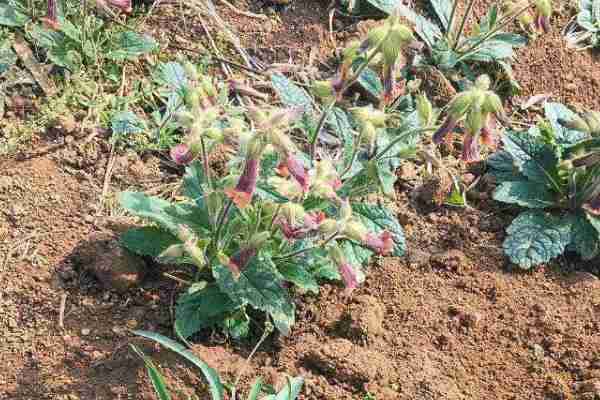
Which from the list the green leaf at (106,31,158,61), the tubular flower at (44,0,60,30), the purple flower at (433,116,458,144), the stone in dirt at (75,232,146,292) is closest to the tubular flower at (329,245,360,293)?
the purple flower at (433,116,458,144)

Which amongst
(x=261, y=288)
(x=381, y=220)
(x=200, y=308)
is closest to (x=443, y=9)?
(x=381, y=220)

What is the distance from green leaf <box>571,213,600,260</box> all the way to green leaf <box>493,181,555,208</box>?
161mm

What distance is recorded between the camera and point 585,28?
4.78 metres

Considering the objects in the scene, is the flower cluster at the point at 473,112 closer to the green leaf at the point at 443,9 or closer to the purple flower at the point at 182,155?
the purple flower at the point at 182,155

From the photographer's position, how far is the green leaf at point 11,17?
3.78 metres

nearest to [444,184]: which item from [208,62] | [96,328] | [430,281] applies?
[430,281]


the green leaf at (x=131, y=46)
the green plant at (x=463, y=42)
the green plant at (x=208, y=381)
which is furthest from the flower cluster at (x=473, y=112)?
the green leaf at (x=131, y=46)

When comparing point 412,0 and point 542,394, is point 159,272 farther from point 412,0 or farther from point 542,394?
point 412,0

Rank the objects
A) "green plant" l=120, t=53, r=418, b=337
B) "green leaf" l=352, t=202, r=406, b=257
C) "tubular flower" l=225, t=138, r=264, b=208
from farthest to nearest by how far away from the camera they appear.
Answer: "green leaf" l=352, t=202, r=406, b=257 < "green plant" l=120, t=53, r=418, b=337 < "tubular flower" l=225, t=138, r=264, b=208

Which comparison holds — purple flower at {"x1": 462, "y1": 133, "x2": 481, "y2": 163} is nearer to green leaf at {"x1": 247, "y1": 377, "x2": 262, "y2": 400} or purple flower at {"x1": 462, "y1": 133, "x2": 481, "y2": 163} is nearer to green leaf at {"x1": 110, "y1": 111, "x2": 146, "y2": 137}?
green leaf at {"x1": 247, "y1": 377, "x2": 262, "y2": 400}

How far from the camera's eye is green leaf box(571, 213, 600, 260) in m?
3.63

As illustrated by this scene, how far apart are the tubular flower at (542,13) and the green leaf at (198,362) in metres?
2.39

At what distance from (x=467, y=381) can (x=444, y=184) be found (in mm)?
1054

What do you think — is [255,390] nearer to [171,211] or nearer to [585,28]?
[171,211]
